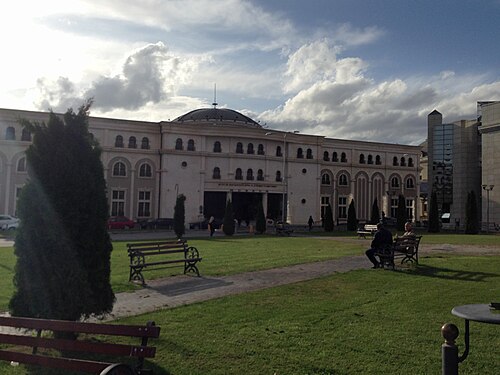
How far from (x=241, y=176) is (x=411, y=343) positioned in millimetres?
51673

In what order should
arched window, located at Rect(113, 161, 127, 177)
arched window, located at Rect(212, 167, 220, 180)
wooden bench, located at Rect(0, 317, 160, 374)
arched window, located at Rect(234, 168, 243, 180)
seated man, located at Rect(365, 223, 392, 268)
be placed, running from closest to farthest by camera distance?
wooden bench, located at Rect(0, 317, 160, 374) < seated man, located at Rect(365, 223, 392, 268) < arched window, located at Rect(113, 161, 127, 177) < arched window, located at Rect(212, 167, 220, 180) < arched window, located at Rect(234, 168, 243, 180)

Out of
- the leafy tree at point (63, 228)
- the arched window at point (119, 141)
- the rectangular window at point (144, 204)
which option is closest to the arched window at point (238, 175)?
the rectangular window at point (144, 204)

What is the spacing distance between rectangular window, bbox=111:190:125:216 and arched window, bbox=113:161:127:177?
1892 mm

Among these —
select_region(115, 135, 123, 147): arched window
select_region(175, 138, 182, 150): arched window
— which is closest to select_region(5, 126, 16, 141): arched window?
select_region(115, 135, 123, 147): arched window

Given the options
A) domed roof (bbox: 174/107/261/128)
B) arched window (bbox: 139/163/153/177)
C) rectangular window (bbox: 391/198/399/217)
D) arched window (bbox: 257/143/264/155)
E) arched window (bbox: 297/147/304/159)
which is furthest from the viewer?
rectangular window (bbox: 391/198/399/217)

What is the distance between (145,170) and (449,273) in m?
44.6

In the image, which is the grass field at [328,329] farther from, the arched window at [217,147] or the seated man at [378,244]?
the arched window at [217,147]

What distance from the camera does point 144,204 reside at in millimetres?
53312

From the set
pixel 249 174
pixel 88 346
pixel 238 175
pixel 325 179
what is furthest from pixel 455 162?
pixel 88 346

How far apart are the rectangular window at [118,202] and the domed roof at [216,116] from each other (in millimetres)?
16612

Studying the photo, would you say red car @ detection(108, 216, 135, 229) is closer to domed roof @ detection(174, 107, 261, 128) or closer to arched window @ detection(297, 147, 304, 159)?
domed roof @ detection(174, 107, 261, 128)

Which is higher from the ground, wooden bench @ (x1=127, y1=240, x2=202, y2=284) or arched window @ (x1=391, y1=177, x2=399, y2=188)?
arched window @ (x1=391, y1=177, x2=399, y2=188)

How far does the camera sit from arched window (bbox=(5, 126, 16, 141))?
4666cm

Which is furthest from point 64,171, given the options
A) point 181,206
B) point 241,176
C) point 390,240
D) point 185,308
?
point 241,176
